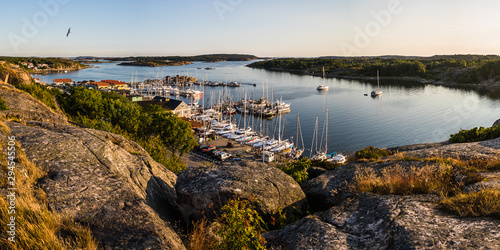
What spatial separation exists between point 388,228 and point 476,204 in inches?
67.2

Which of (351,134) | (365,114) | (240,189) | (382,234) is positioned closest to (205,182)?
(240,189)

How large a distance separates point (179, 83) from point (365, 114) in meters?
107

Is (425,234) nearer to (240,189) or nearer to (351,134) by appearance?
(240,189)

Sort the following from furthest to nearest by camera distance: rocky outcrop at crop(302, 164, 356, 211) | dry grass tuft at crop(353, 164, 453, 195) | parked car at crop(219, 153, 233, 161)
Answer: parked car at crop(219, 153, 233, 161) < rocky outcrop at crop(302, 164, 356, 211) < dry grass tuft at crop(353, 164, 453, 195)

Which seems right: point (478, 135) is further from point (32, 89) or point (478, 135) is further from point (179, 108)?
point (179, 108)

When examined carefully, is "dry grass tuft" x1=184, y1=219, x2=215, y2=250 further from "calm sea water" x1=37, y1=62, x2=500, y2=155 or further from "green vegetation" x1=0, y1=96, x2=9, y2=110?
"calm sea water" x1=37, y1=62, x2=500, y2=155

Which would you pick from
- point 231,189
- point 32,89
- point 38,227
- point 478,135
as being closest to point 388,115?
point 478,135

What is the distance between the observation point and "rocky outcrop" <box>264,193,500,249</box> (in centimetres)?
406

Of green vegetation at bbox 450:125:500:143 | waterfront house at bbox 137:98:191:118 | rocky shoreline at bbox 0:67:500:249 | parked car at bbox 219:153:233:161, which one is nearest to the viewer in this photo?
rocky shoreline at bbox 0:67:500:249

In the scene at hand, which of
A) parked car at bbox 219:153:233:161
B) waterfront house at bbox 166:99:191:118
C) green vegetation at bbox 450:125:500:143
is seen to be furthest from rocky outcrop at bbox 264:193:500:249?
waterfront house at bbox 166:99:191:118

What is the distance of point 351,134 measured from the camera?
6125 centimetres

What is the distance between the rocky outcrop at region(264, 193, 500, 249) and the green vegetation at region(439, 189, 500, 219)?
0.14 metres

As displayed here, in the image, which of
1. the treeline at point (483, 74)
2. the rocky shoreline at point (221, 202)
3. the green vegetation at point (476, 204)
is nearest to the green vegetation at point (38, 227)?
the rocky shoreline at point (221, 202)

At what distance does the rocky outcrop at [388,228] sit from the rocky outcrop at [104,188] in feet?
7.99
